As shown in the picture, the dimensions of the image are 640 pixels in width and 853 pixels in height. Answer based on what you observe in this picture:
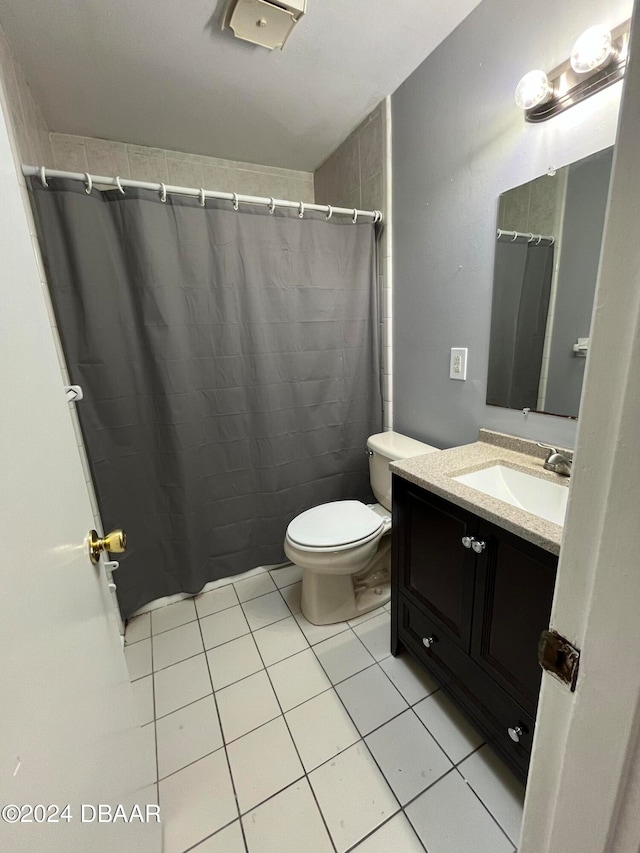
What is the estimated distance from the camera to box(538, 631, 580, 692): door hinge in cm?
39

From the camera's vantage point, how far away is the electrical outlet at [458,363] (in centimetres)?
147

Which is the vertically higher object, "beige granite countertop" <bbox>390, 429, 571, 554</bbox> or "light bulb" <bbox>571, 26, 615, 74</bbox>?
"light bulb" <bbox>571, 26, 615, 74</bbox>

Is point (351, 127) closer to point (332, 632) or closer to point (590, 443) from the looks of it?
point (590, 443)

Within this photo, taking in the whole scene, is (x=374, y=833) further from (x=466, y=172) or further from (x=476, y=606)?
(x=466, y=172)

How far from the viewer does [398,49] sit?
1.35 m

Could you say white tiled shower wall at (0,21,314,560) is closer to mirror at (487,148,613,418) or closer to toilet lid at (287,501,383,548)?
toilet lid at (287,501,383,548)

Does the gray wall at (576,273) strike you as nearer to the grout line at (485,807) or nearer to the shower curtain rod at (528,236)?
the shower curtain rod at (528,236)

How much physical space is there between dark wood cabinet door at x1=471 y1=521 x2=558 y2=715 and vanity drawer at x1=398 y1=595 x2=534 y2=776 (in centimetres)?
5

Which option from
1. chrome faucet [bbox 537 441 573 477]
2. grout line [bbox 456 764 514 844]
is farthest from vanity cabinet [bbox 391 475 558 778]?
chrome faucet [bbox 537 441 573 477]

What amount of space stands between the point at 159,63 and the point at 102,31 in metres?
0.19

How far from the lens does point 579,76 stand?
972 mm

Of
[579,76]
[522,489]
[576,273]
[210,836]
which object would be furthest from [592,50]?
[210,836]

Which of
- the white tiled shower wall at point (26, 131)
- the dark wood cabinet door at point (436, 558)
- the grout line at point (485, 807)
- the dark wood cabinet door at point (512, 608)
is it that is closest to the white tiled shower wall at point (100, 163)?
the white tiled shower wall at point (26, 131)

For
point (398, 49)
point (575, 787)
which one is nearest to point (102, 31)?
point (398, 49)
